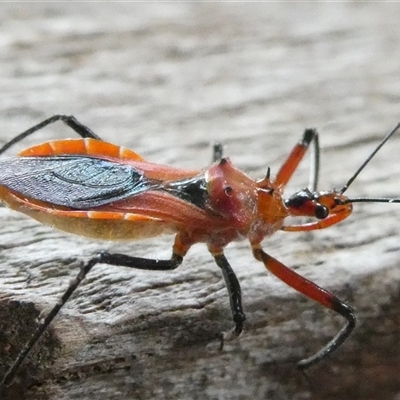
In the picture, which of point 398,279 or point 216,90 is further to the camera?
point 216,90

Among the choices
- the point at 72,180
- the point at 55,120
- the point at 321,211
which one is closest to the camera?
the point at 72,180

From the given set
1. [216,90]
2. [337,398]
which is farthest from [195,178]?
[216,90]

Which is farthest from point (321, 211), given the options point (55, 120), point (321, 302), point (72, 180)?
point (55, 120)

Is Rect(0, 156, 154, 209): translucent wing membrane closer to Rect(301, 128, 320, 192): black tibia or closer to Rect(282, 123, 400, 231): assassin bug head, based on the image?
Rect(282, 123, 400, 231): assassin bug head

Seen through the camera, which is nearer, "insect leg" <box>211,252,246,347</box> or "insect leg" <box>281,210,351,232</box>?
"insect leg" <box>211,252,246,347</box>

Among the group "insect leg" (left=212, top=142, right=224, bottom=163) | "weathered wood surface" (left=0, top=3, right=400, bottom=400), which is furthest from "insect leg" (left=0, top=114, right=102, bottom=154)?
"insect leg" (left=212, top=142, right=224, bottom=163)

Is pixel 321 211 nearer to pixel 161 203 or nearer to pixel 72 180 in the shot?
pixel 161 203

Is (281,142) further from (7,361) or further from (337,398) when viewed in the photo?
(7,361)
